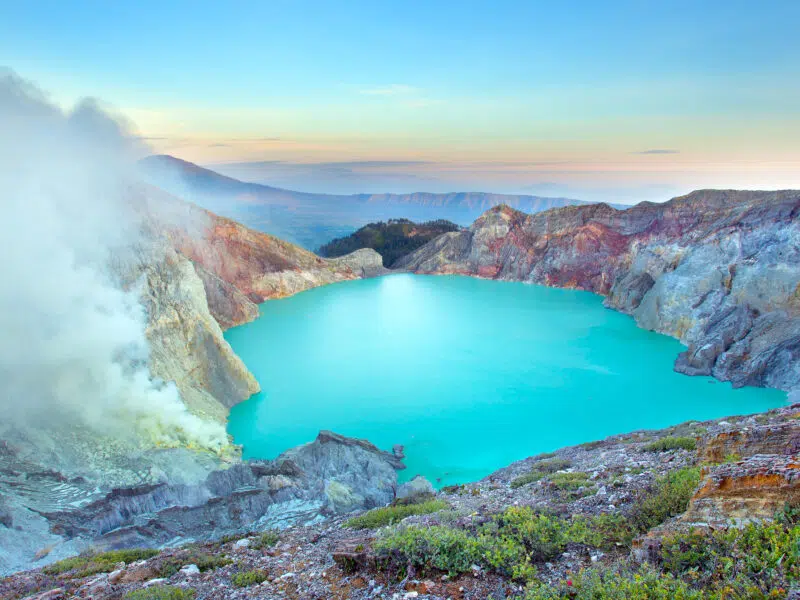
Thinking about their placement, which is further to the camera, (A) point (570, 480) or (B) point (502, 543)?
(A) point (570, 480)

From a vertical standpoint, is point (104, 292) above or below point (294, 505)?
above

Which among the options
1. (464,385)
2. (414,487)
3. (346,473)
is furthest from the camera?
Result: (464,385)

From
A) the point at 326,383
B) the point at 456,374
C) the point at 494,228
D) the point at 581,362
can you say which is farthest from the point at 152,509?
the point at 494,228

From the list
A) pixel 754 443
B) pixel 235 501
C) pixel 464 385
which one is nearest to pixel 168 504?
pixel 235 501

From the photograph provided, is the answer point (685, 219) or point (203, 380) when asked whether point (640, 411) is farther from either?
point (685, 219)

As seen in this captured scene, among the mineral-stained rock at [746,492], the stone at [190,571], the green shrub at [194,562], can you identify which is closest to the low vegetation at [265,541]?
the green shrub at [194,562]

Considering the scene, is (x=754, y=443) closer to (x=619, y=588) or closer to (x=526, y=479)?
(x=619, y=588)
